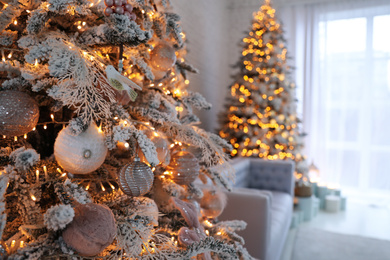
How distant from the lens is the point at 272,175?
3227mm

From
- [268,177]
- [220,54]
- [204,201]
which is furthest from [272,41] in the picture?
[204,201]

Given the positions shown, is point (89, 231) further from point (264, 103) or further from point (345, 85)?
point (345, 85)

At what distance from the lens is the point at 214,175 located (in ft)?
3.60

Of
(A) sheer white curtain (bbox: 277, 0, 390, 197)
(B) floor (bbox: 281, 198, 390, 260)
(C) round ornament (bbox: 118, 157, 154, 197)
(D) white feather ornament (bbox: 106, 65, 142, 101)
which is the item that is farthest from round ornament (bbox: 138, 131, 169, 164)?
(A) sheer white curtain (bbox: 277, 0, 390, 197)

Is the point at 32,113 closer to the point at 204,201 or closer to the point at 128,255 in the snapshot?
the point at 128,255

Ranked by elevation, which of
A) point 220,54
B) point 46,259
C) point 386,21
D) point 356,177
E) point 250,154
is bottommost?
point 356,177

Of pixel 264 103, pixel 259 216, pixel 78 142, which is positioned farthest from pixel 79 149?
pixel 264 103

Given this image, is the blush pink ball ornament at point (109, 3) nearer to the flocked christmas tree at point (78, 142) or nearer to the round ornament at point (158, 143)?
the flocked christmas tree at point (78, 142)

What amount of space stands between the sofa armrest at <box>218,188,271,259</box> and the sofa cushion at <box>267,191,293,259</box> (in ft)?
0.47

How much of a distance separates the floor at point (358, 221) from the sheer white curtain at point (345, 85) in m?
0.38

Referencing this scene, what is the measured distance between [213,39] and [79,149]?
4.00 meters

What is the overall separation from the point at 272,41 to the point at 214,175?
337cm

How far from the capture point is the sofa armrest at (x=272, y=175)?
313 centimetres

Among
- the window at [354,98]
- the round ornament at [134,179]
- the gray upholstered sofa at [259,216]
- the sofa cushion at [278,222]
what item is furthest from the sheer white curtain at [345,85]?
the round ornament at [134,179]
